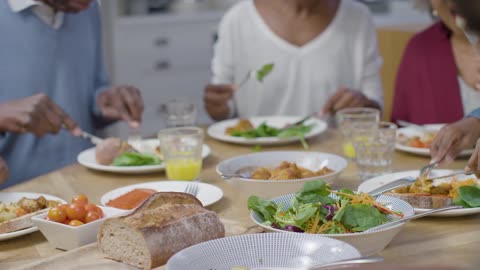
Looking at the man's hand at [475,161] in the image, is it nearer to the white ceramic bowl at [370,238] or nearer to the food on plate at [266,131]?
the white ceramic bowl at [370,238]

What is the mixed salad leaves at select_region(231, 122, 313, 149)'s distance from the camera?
254 cm

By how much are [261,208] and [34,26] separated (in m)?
1.63

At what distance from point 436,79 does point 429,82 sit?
0.03m

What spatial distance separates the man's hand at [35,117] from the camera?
2383mm

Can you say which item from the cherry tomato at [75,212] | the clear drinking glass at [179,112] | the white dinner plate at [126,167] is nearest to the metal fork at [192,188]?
the white dinner plate at [126,167]

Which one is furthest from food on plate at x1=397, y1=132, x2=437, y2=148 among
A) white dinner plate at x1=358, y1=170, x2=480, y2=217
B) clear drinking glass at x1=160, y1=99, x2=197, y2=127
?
clear drinking glass at x1=160, y1=99, x2=197, y2=127

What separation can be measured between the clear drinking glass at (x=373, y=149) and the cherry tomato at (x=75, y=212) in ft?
2.64

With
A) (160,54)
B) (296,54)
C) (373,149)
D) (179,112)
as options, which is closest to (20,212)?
(373,149)

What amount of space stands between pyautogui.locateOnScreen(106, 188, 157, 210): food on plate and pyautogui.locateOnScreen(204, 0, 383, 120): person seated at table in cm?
140

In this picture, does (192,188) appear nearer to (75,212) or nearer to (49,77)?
(75,212)

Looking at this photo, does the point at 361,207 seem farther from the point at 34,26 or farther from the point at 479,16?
the point at 34,26

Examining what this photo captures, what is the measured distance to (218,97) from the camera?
2977mm

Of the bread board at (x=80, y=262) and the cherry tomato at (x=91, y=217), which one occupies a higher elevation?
the cherry tomato at (x=91, y=217)

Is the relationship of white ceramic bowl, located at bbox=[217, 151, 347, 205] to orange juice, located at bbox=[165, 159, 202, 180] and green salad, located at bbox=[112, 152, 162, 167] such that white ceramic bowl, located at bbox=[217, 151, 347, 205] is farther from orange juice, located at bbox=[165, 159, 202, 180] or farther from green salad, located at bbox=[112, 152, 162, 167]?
green salad, located at bbox=[112, 152, 162, 167]
